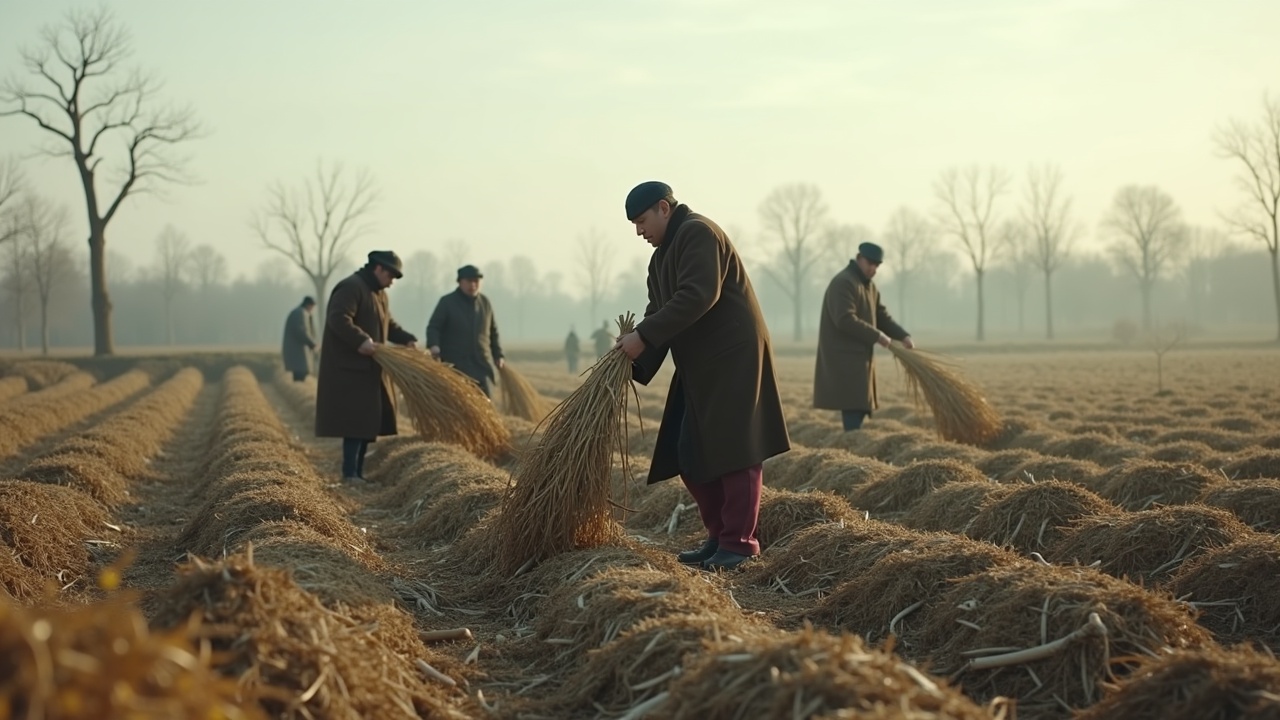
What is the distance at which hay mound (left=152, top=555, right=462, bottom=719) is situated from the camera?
2863mm

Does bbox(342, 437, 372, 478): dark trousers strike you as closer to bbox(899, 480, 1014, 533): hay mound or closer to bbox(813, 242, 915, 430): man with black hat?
bbox(813, 242, 915, 430): man with black hat

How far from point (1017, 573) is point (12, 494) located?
5592 mm

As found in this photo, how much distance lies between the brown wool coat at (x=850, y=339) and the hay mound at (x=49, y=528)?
241 inches

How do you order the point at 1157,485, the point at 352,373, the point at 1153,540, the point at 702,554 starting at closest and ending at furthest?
the point at 1153,540
the point at 702,554
the point at 1157,485
the point at 352,373

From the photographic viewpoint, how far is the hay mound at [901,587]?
14.8ft

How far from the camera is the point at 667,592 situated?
13.6 feet

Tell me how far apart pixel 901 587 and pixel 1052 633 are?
892 mm

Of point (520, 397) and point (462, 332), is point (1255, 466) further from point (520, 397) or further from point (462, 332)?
point (520, 397)

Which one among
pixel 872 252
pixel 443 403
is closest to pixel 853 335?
pixel 872 252

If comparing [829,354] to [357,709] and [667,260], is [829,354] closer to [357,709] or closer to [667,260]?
[667,260]

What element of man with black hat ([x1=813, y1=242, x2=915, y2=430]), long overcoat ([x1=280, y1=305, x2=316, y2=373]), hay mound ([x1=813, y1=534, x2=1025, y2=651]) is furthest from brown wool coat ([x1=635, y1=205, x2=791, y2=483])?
long overcoat ([x1=280, y1=305, x2=316, y2=373])

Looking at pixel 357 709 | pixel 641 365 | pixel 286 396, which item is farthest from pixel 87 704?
pixel 286 396

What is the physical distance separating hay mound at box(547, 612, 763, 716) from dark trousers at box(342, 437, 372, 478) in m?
6.25

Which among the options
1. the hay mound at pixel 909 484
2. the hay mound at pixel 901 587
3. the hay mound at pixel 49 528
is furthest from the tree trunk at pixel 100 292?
the hay mound at pixel 901 587
